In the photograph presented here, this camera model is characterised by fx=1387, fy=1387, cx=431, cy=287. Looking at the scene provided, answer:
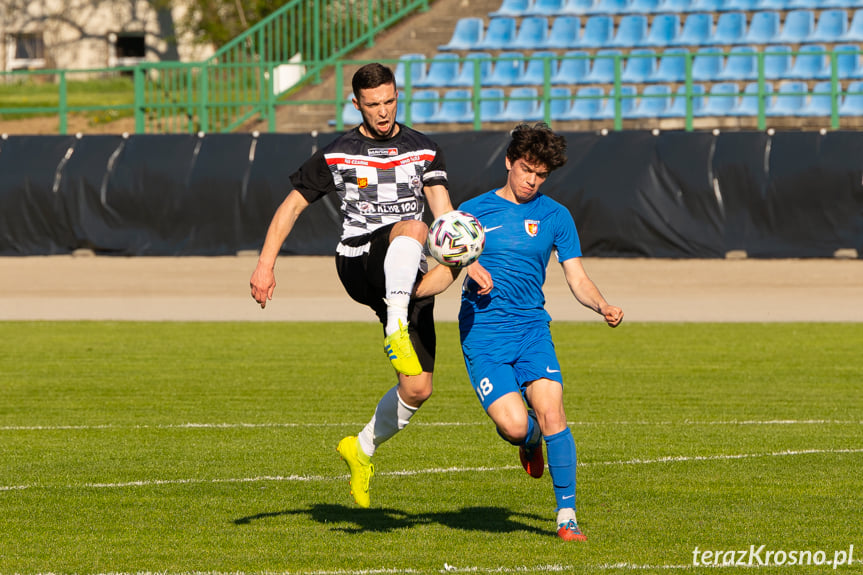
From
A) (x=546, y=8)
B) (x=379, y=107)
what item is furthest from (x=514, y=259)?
(x=546, y=8)

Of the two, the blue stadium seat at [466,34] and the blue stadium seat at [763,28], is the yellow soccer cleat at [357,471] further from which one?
the blue stadium seat at [466,34]

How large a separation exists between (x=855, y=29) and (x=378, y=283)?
23.8 metres

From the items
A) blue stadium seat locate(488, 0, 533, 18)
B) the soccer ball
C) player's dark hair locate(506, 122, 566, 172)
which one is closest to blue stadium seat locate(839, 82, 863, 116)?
blue stadium seat locate(488, 0, 533, 18)

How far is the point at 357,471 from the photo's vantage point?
23.6ft

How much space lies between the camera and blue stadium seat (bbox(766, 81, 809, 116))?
26.6m

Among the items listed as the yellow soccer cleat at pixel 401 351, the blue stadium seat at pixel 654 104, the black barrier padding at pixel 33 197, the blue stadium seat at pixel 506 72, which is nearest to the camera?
the yellow soccer cleat at pixel 401 351

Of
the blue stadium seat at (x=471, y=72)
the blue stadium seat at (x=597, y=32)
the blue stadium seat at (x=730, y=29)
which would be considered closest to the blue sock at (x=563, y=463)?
the blue stadium seat at (x=471, y=72)

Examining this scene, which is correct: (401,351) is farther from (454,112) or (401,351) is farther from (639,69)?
(454,112)

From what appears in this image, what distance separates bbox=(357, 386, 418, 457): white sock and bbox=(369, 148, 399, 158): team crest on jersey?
1189 mm

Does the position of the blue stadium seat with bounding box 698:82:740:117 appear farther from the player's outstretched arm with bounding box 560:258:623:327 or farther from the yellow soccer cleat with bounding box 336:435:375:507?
the yellow soccer cleat with bounding box 336:435:375:507

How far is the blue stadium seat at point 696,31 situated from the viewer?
29.3 metres

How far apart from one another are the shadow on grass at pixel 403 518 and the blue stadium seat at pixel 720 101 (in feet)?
66.3

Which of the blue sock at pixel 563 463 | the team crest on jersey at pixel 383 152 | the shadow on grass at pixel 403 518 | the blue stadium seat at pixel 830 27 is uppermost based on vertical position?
the team crest on jersey at pixel 383 152

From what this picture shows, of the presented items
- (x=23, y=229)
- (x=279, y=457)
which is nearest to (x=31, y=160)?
(x=23, y=229)
